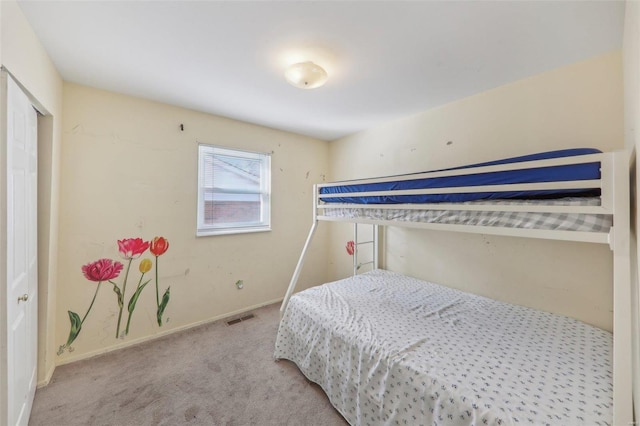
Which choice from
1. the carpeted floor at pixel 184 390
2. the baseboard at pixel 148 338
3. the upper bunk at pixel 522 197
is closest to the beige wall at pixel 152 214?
the baseboard at pixel 148 338

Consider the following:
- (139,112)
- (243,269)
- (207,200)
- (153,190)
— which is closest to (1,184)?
(153,190)

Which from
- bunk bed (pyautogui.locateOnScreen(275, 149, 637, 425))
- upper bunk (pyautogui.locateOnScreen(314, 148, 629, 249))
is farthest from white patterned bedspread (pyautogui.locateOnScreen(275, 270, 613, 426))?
upper bunk (pyautogui.locateOnScreen(314, 148, 629, 249))

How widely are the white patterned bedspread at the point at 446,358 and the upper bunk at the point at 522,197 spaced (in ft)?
2.16

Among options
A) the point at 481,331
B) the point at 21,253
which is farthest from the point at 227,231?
the point at 481,331

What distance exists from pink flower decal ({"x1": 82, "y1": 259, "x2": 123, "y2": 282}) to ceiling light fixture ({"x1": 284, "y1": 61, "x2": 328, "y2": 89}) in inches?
86.1

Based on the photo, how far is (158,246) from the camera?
2334 mm

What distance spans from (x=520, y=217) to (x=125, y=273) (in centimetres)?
301

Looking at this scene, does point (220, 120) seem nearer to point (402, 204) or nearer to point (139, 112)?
point (139, 112)

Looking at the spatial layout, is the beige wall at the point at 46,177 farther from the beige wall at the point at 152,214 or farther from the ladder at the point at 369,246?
the ladder at the point at 369,246

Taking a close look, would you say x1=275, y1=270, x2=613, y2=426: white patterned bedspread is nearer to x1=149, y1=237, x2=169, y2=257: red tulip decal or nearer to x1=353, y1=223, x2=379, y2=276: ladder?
x1=353, y1=223, x2=379, y2=276: ladder

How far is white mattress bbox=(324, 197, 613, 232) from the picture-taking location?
40.2 inches

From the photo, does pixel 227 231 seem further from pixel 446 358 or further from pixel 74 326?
pixel 446 358

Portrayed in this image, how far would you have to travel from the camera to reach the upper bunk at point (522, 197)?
0.95 metres

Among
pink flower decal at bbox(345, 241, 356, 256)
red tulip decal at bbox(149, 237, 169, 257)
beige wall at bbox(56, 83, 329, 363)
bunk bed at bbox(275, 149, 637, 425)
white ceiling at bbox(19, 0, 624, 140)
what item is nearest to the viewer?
bunk bed at bbox(275, 149, 637, 425)
